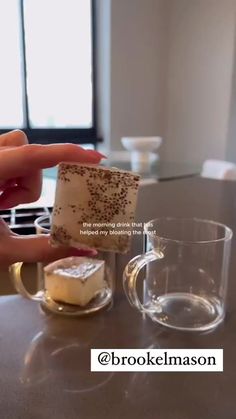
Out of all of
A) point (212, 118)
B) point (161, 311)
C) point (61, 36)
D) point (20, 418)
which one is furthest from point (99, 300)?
point (61, 36)

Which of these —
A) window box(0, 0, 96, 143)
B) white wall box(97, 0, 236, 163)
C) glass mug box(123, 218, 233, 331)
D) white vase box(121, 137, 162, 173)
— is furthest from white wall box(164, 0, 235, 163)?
glass mug box(123, 218, 233, 331)

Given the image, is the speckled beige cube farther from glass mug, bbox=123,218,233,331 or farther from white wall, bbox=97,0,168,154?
white wall, bbox=97,0,168,154

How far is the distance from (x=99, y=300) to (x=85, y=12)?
3.13 metres

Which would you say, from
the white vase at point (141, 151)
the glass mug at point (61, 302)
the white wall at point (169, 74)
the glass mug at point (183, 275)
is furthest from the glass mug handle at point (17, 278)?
the white wall at point (169, 74)

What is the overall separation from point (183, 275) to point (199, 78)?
112 inches

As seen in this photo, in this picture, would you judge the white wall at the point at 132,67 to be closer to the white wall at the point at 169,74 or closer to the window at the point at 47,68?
the white wall at the point at 169,74

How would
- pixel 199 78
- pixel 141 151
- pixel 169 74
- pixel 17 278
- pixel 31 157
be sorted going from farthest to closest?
pixel 169 74 → pixel 199 78 → pixel 141 151 → pixel 17 278 → pixel 31 157

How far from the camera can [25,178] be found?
435 millimetres

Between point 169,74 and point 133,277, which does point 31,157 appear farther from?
point 169,74

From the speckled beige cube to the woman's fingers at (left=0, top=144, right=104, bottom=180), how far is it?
1cm

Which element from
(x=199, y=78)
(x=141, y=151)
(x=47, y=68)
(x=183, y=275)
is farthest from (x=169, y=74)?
(x=183, y=275)

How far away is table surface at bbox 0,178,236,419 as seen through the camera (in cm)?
35

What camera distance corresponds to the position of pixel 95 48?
3209 millimetres

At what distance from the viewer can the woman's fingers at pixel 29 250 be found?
0.44m
